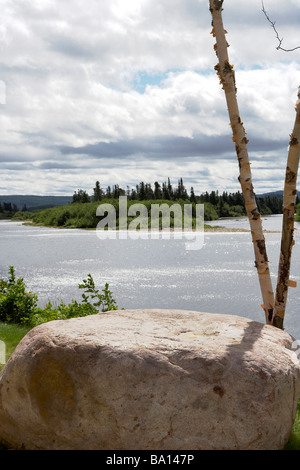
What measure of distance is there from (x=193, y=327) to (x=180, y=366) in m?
1.22

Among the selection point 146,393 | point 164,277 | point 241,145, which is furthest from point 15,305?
point 164,277

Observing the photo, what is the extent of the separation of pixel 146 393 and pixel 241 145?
14.5 ft

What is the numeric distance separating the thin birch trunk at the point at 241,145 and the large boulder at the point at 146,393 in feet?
6.97

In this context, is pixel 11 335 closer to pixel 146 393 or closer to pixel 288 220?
pixel 146 393

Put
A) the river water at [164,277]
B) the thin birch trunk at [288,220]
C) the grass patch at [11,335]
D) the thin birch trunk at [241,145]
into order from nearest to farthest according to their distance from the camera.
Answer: the thin birch trunk at [288,220], the thin birch trunk at [241,145], the grass patch at [11,335], the river water at [164,277]

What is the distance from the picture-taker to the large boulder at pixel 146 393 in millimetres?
4629

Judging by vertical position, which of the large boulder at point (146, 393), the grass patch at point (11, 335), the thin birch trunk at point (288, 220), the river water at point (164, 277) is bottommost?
the river water at point (164, 277)

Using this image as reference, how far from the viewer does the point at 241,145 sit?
7434 mm

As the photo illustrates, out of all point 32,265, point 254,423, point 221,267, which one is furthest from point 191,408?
point 32,265

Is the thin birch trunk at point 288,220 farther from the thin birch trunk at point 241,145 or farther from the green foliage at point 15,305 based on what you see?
the green foliage at point 15,305

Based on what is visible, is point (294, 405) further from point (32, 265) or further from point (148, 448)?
point (32, 265)

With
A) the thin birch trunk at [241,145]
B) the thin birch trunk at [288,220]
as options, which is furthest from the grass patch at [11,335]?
the thin birch trunk at [288,220]

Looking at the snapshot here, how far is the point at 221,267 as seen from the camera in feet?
109

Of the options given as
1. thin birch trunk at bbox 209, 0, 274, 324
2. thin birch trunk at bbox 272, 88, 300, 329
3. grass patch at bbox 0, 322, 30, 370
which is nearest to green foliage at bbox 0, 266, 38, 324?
grass patch at bbox 0, 322, 30, 370
